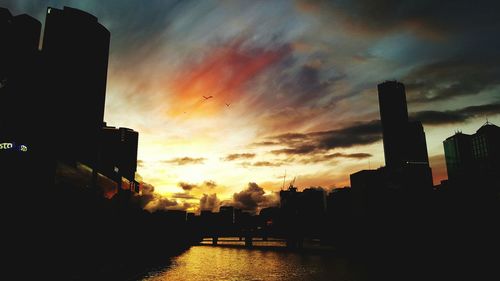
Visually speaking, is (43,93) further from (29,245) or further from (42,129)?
(29,245)

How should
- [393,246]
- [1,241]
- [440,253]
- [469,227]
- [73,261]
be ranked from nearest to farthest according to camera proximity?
[1,241] < [73,261] < [440,253] < [469,227] < [393,246]

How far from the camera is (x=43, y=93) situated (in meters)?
182

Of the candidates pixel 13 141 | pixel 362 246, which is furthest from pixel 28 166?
pixel 362 246

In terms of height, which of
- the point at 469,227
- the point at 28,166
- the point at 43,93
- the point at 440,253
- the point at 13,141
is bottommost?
the point at 440,253

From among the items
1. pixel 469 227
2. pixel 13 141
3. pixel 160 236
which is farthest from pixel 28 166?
pixel 469 227

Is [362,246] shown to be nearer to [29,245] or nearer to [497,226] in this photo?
[497,226]

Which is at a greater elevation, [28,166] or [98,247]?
[28,166]

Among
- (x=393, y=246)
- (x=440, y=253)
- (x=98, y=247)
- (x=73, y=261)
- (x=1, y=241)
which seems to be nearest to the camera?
(x=1, y=241)

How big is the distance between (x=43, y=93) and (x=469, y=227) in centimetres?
20817

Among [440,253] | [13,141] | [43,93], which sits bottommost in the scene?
[440,253]

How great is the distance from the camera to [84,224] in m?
178

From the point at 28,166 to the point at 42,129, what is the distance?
76.3 feet

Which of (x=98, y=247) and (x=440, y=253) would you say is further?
(x=440, y=253)

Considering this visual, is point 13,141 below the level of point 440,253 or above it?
above
